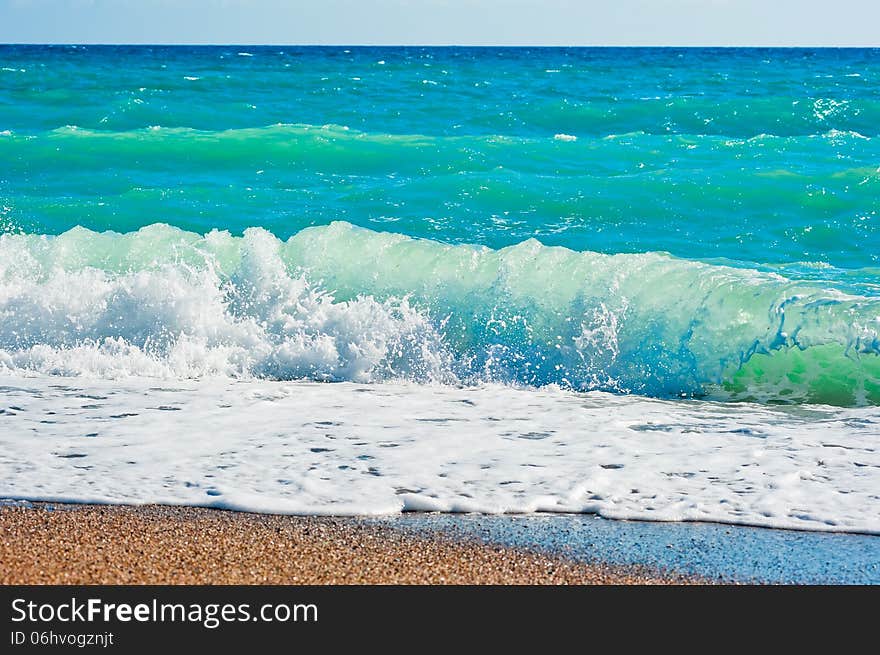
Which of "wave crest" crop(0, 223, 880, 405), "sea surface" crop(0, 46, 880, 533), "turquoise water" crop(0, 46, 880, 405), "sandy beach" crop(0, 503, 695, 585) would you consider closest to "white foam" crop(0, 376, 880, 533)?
"sea surface" crop(0, 46, 880, 533)

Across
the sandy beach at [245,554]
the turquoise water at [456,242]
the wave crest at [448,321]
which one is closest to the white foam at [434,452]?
the sandy beach at [245,554]

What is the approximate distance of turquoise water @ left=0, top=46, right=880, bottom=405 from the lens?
6570 millimetres

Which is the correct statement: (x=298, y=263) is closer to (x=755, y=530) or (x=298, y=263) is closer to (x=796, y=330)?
(x=796, y=330)

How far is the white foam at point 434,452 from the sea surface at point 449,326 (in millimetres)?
20

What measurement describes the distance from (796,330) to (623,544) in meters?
3.29

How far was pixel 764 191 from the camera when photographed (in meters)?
10.8

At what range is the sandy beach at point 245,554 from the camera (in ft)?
10.9

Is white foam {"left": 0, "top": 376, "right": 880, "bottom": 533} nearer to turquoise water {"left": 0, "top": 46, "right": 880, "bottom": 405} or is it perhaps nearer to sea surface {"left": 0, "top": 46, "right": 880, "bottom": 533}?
sea surface {"left": 0, "top": 46, "right": 880, "bottom": 533}

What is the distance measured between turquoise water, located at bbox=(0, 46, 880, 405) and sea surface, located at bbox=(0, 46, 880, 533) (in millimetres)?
31

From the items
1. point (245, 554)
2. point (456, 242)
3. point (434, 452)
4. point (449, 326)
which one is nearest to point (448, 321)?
point (449, 326)

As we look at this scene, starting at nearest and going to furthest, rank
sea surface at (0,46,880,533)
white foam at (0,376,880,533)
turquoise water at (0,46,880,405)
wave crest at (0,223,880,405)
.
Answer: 1. white foam at (0,376,880,533)
2. sea surface at (0,46,880,533)
3. wave crest at (0,223,880,405)
4. turquoise water at (0,46,880,405)

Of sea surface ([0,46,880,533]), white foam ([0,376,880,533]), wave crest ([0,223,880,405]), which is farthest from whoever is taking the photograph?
wave crest ([0,223,880,405])

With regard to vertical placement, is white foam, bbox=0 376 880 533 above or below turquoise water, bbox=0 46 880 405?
below

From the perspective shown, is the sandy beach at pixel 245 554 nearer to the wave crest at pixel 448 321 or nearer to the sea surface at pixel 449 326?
the sea surface at pixel 449 326
